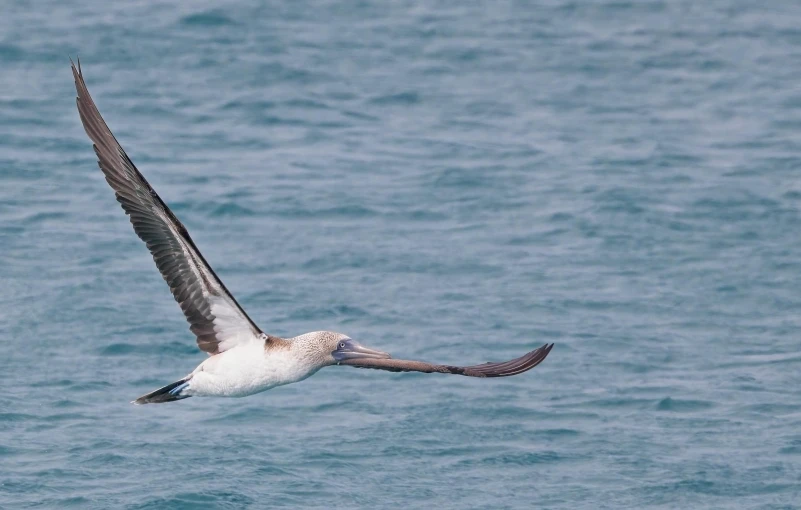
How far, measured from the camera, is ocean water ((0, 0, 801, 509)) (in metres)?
15.4

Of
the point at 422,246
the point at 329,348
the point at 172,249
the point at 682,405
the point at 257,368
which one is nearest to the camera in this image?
the point at 172,249

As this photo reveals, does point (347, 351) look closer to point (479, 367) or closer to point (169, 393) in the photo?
point (479, 367)

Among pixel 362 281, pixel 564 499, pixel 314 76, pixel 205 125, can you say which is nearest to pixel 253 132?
pixel 205 125

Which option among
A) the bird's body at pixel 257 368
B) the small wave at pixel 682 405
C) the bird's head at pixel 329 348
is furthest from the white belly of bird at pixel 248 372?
the small wave at pixel 682 405

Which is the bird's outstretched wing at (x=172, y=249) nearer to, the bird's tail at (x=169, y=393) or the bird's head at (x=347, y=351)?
the bird's tail at (x=169, y=393)

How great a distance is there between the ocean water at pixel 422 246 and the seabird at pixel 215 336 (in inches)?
103

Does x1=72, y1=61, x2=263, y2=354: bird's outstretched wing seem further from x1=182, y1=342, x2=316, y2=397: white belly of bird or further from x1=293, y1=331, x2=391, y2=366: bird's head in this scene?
x1=293, y1=331, x2=391, y2=366: bird's head

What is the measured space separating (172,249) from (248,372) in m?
1.22

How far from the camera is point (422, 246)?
19.7 m

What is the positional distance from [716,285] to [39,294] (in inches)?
345

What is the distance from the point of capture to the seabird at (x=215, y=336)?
11.8m

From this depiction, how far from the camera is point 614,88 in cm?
2489

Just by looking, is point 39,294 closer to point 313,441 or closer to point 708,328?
point 313,441

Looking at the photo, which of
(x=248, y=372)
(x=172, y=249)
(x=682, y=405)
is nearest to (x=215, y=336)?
(x=248, y=372)
